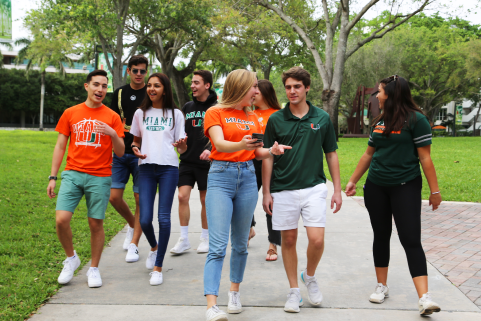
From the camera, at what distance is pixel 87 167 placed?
415 centimetres

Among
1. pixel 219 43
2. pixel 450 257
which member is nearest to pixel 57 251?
pixel 450 257

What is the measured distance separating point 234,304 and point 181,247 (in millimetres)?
1864

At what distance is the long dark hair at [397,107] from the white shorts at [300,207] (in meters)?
0.71

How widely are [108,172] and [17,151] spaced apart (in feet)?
49.7

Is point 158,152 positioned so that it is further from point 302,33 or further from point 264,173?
point 302,33

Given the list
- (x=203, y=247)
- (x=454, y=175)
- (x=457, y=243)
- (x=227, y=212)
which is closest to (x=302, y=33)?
(x=454, y=175)

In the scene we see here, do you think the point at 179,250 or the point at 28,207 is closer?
the point at 179,250

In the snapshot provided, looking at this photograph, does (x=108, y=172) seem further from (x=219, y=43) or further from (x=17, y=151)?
(x=219, y=43)

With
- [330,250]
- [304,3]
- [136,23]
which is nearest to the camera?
[330,250]

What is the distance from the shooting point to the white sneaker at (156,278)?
4.18 meters

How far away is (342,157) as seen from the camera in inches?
660

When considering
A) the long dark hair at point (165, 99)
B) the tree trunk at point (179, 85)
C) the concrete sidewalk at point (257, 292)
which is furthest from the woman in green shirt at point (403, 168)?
the tree trunk at point (179, 85)

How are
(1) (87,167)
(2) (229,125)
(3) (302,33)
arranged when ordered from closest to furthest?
(2) (229,125) < (1) (87,167) < (3) (302,33)

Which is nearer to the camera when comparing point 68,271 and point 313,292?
point 313,292
